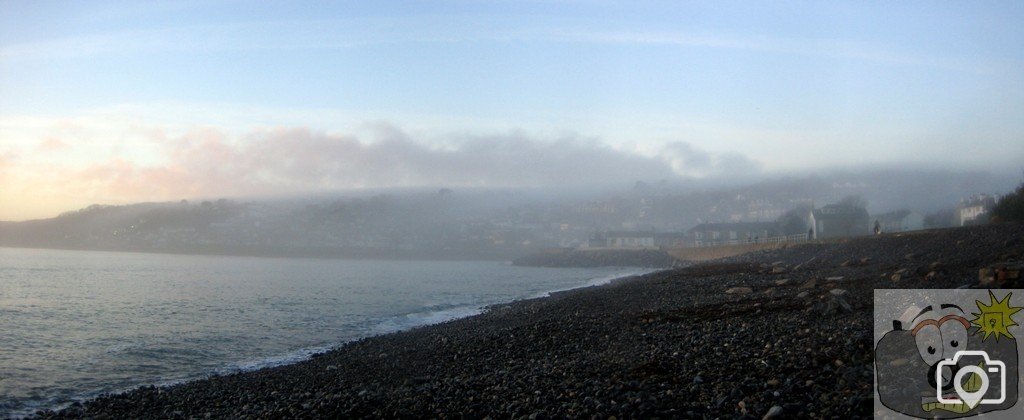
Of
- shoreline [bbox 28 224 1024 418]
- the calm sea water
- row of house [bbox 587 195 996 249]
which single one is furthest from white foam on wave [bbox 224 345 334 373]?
row of house [bbox 587 195 996 249]

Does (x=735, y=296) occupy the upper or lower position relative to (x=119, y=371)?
upper

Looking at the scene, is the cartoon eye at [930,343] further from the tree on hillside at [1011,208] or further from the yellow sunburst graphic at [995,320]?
the tree on hillside at [1011,208]

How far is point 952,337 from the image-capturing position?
8.09 m

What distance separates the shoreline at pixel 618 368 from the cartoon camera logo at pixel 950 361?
35cm

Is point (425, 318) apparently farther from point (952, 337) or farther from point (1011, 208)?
point (1011, 208)

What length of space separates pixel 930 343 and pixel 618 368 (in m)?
4.56

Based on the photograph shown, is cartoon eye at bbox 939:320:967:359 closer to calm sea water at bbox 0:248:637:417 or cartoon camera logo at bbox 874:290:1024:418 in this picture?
cartoon camera logo at bbox 874:290:1024:418

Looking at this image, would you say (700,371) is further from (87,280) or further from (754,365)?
(87,280)

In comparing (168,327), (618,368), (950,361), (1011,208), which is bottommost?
(168,327)

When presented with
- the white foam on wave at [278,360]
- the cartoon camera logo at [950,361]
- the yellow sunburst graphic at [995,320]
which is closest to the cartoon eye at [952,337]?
the cartoon camera logo at [950,361]

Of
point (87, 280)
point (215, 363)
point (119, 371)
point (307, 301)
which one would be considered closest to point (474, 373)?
point (215, 363)

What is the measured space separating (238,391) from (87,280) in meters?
54.9

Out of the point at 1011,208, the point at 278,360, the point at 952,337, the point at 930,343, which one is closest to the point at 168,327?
the point at 278,360

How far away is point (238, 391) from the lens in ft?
44.1
